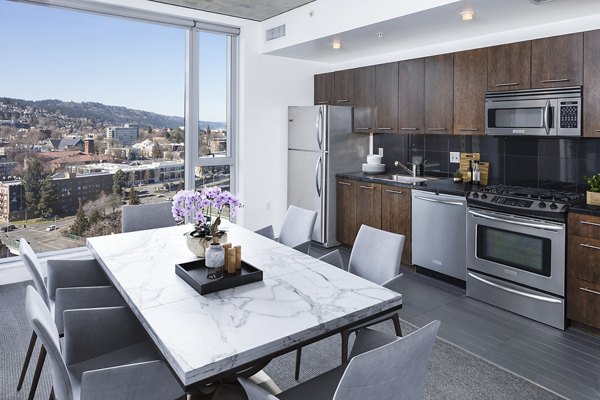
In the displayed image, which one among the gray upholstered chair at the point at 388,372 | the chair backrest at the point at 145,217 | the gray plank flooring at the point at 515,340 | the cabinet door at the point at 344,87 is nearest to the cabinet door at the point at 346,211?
the cabinet door at the point at 344,87

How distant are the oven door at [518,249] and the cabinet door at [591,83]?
829 millimetres

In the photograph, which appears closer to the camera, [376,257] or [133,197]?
[376,257]

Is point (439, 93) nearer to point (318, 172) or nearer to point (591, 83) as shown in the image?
point (591, 83)

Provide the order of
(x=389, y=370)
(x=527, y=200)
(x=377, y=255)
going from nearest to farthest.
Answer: (x=389, y=370) → (x=377, y=255) → (x=527, y=200)

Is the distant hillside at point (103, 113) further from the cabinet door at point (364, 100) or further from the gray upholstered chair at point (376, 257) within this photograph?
the gray upholstered chair at point (376, 257)

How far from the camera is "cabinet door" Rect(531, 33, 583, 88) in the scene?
334 cm

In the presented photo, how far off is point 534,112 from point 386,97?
1.72m

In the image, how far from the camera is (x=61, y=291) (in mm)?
2250

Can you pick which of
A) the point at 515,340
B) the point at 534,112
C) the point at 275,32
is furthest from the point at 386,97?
the point at 515,340

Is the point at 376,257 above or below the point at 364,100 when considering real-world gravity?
below

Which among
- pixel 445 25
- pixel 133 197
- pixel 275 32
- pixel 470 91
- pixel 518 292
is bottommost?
pixel 518 292

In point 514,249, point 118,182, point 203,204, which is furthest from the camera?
point 118,182

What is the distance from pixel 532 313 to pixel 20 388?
3530 millimetres

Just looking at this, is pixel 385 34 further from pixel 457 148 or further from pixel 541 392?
pixel 541 392
